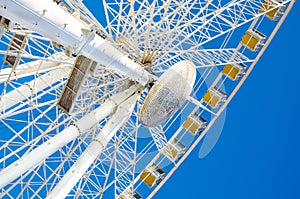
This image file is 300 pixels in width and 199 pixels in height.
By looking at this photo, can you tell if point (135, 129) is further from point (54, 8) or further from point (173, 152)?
point (54, 8)

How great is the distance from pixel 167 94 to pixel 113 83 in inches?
91.7

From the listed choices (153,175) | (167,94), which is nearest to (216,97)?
(153,175)

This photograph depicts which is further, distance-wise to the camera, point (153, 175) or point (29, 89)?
point (153, 175)

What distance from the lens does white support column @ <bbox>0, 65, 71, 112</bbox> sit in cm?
1864

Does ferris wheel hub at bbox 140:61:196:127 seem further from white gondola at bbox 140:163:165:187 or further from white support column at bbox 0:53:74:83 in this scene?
white gondola at bbox 140:163:165:187

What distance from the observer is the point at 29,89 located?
64.1ft

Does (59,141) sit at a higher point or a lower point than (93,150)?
higher

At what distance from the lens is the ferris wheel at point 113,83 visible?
14625 mm

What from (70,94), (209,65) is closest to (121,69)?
(70,94)

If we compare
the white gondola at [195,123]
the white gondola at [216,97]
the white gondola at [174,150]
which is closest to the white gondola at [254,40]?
the white gondola at [216,97]

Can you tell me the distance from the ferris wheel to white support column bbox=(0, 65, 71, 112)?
0.03 meters

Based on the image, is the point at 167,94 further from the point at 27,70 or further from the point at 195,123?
the point at 195,123

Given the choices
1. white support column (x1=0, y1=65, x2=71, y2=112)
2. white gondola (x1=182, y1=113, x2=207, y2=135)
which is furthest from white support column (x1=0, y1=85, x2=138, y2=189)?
white gondola (x1=182, y1=113, x2=207, y2=135)

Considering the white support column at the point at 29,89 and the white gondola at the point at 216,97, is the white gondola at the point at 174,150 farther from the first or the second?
the white support column at the point at 29,89
